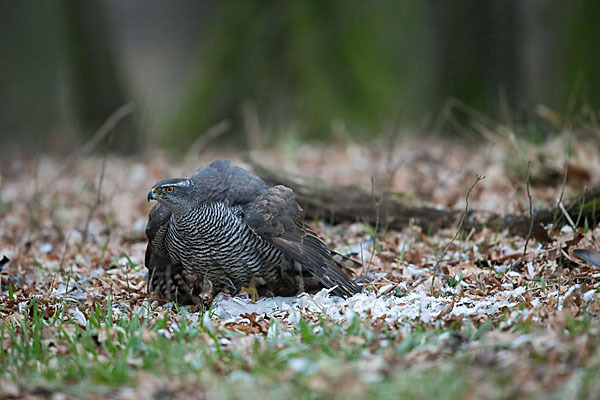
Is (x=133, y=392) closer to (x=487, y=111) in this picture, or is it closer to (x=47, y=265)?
(x=47, y=265)

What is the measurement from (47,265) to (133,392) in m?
3.12

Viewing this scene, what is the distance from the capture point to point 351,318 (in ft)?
11.8

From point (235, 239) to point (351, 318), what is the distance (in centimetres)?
121

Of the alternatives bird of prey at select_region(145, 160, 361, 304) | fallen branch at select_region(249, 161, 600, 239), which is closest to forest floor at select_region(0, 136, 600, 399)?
fallen branch at select_region(249, 161, 600, 239)

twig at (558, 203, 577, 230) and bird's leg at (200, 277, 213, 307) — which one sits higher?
bird's leg at (200, 277, 213, 307)

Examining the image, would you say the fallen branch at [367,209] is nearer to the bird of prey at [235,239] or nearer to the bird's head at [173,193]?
the bird of prey at [235,239]

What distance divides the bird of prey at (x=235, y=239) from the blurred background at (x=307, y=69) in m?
4.26

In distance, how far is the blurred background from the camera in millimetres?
10320

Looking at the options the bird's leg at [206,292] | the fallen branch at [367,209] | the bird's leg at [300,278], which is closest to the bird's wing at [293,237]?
the bird's leg at [300,278]

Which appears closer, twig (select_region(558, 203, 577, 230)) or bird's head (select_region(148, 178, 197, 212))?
bird's head (select_region(148, 178, 197, 212))

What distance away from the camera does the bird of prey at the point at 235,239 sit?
14.5 feet

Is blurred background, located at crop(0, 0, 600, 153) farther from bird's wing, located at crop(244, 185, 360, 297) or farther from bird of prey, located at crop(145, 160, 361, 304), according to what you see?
bird's wing, located at crop(244, 185, 360, 297)

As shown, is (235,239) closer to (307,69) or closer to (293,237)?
(293,237)

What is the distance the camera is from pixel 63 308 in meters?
4.21
